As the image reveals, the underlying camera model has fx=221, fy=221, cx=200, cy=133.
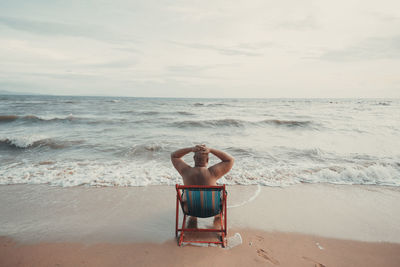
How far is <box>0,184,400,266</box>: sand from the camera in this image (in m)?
2.94

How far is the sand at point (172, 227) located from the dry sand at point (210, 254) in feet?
0.04

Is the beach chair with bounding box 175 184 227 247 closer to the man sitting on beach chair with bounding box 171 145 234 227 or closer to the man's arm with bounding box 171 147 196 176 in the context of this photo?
the man sitting on beach chair with bounding box 171 145 234 227

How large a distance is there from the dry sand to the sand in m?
0.01

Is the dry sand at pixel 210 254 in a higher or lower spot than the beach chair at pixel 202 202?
lower

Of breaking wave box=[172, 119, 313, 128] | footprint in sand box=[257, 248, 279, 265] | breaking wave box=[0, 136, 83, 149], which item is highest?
breaking wave box=[172, 119, 313, 128]

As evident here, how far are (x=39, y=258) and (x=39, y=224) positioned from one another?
98cm

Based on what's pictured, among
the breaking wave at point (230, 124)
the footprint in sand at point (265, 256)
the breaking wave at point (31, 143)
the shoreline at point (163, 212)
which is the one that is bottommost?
the footprint in sand at point (265, 256)

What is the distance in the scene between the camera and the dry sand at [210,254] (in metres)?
2.86

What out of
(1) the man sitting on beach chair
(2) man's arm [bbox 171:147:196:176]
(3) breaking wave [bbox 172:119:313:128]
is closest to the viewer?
(1) the man sitting on beach chair

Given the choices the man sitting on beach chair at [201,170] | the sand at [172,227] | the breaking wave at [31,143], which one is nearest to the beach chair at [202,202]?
the man sitting on beach chair at [201,170]

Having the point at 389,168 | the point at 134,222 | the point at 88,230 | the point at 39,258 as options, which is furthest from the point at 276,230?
the point at 389,168

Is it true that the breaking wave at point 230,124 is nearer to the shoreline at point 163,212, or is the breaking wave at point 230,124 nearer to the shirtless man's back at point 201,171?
the shoreline at point 163,212

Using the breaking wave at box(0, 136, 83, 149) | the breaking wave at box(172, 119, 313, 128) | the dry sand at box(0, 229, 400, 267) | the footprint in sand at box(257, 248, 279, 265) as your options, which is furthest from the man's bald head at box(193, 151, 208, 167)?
the breaking wave at box(172, 119, 313, 128)

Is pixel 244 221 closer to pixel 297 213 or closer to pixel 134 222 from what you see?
pixel 297 213
